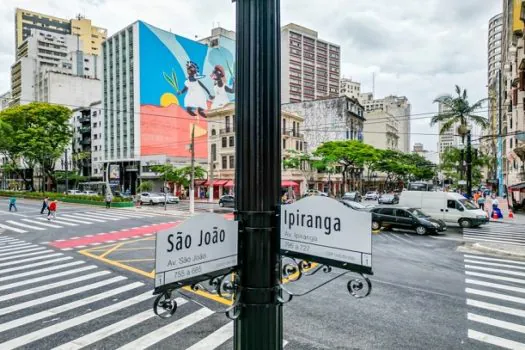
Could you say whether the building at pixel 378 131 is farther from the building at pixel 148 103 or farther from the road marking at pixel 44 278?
the road marking at pixel 44 278

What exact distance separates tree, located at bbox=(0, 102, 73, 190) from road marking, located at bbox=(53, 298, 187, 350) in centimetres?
5591

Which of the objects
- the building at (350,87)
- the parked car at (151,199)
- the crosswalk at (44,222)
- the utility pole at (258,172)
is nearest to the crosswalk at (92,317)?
the utility pole at (258,172)

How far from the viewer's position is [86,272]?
38.4 ft

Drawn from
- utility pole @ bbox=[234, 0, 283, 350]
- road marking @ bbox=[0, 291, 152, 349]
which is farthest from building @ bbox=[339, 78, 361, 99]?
utility pole @ bbox=[234, 0, 283, 350]

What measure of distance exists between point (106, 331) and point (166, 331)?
3.87 ft

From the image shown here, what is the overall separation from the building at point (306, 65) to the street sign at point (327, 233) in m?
101

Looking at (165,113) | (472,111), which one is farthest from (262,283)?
(165,113)

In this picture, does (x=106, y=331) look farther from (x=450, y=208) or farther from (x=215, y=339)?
(x=450, y=208)

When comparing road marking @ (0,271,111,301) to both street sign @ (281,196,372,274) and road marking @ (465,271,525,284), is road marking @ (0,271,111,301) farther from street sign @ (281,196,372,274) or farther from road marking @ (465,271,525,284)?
road marking @ (465,271,525,284)

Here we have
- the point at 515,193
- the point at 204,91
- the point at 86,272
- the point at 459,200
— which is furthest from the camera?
the point at 204,91

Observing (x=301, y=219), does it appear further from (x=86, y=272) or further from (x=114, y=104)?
(x=114, y=104)

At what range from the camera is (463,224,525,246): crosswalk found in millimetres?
18250

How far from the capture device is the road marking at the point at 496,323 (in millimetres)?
7223

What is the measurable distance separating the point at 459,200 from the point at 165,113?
58.0m
